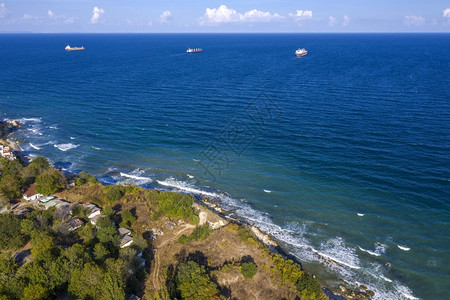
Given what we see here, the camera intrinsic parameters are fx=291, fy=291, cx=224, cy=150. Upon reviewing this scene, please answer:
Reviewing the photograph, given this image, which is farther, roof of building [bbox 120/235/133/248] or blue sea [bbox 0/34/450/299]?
blue sea [bbox 0/34/450/299]

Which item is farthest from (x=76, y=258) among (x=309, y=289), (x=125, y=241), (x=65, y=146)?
(x=65, y=146)

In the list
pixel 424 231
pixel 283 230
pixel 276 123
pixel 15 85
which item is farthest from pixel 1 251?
pixel 15 85

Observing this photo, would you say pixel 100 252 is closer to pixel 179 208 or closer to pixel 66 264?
pixel 66 264

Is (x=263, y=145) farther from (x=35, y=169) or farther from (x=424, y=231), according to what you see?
(x=35, y=169)

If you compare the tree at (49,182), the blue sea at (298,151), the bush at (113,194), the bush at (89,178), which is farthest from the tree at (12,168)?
the bush at (113,194)

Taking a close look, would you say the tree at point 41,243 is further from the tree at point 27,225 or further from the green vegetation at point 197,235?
the green vegetation at point 197,235

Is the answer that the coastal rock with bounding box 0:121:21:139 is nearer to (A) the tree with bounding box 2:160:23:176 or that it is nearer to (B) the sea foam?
(B) the sea foam

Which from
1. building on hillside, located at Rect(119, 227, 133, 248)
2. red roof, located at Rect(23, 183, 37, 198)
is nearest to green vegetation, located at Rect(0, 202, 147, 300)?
building on hillside, located at Rect(119, 227, 133, 248)
